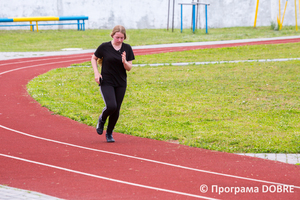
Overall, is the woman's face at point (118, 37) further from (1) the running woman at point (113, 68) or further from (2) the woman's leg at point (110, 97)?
(2) the woman's leg at point (110, 97)

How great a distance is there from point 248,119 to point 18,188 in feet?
18.2

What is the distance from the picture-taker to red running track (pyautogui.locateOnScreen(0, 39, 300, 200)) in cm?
524

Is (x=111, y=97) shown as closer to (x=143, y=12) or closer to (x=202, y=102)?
(x=202, y=102)

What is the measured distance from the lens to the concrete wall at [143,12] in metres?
35.6

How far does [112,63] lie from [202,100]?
189 inches

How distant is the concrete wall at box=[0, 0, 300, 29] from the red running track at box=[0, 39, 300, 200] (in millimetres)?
28449

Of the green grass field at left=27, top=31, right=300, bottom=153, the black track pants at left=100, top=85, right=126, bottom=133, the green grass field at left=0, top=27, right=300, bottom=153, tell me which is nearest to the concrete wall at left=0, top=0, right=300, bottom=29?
the green grass field at left=0, top=27, right=300, bottom=153

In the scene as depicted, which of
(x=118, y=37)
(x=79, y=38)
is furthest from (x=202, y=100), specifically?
(x=79, y=38)

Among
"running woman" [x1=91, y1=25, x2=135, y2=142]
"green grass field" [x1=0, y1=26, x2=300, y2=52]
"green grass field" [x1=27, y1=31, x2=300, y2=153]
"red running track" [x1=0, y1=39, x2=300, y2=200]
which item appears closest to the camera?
"red running track" [x1=0, y1=39, x2=300, y2=200]

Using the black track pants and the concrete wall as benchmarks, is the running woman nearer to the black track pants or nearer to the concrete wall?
the black track pants

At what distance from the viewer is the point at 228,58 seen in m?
19.6

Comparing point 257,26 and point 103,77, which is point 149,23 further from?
point 103,77

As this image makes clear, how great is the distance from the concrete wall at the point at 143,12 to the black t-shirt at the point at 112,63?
3000 cm

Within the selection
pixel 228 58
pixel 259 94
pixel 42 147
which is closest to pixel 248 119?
pixel 259 94
